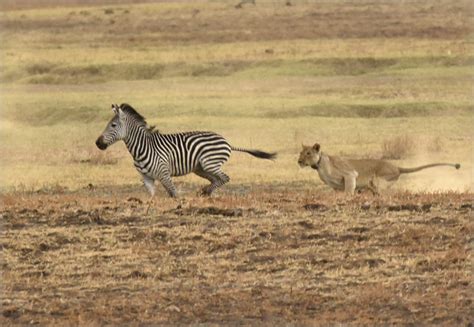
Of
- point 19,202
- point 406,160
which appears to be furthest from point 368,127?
point 19,202

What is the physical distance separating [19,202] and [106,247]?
9.91 feet

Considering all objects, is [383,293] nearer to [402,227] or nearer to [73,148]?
[402,227]

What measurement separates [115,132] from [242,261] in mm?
5708

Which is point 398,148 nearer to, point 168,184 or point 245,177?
point 245,177

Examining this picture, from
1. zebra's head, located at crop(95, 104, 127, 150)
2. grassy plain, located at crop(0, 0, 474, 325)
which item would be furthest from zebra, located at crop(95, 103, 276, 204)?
grassy plain, located at crop(0, 0, 474, 325)

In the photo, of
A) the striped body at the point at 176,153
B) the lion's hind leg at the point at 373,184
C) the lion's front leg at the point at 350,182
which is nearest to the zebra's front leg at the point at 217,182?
the striped body at the point at 176,153

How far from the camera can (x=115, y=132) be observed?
18.5 meters

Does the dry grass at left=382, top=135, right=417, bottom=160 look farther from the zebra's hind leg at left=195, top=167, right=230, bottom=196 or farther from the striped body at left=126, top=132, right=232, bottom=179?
the zebra's hind leg at left=195, top=167, right=230, bottom=196

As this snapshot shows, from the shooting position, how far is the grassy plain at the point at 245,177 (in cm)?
1209

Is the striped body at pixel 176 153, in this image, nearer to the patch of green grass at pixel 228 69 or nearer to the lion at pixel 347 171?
the lion at pixel 347 171

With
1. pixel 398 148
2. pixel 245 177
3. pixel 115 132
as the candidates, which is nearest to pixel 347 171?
pixel 115 132

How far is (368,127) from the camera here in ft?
100

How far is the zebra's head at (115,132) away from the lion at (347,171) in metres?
2.39

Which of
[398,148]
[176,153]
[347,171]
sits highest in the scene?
[176,153]
